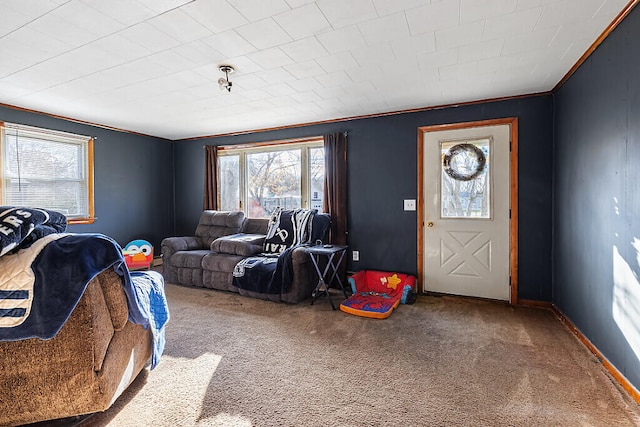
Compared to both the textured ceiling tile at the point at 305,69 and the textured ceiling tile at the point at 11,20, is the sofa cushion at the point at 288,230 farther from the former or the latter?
the textured ceiling tile at the point at 11,20

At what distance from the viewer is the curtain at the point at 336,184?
4.34m

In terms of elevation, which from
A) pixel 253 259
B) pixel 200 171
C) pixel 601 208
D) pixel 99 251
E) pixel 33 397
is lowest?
pixel 33 397

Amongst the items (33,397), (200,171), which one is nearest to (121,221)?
(200,171)

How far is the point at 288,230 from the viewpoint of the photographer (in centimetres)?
422

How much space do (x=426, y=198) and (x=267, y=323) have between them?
92.5 inches

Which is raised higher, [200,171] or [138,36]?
[138,36]

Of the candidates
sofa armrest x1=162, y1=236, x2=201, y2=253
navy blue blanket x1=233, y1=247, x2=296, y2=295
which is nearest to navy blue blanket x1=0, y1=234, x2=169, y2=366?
navy blue blanket x1=233, y1=247, x2=296, y2=295

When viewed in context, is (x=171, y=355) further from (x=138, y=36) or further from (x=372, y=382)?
(x=138, y=36)

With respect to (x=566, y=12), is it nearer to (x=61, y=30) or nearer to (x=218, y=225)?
(x=61, y=30)

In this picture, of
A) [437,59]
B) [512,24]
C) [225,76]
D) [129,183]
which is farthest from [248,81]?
[129,183]

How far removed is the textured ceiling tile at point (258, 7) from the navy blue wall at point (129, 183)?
3.72m

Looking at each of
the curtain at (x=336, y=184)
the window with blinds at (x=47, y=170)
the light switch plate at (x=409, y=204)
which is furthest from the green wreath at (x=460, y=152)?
the window with blinds at (x=47, y=170)

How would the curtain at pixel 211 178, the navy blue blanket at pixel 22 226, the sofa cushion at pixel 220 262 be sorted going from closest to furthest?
the navy blue blanket at pixel 22 226 < the sofa cushion at pixel 220 262 < the curtain at pixel 211 178

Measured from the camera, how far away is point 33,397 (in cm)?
146
